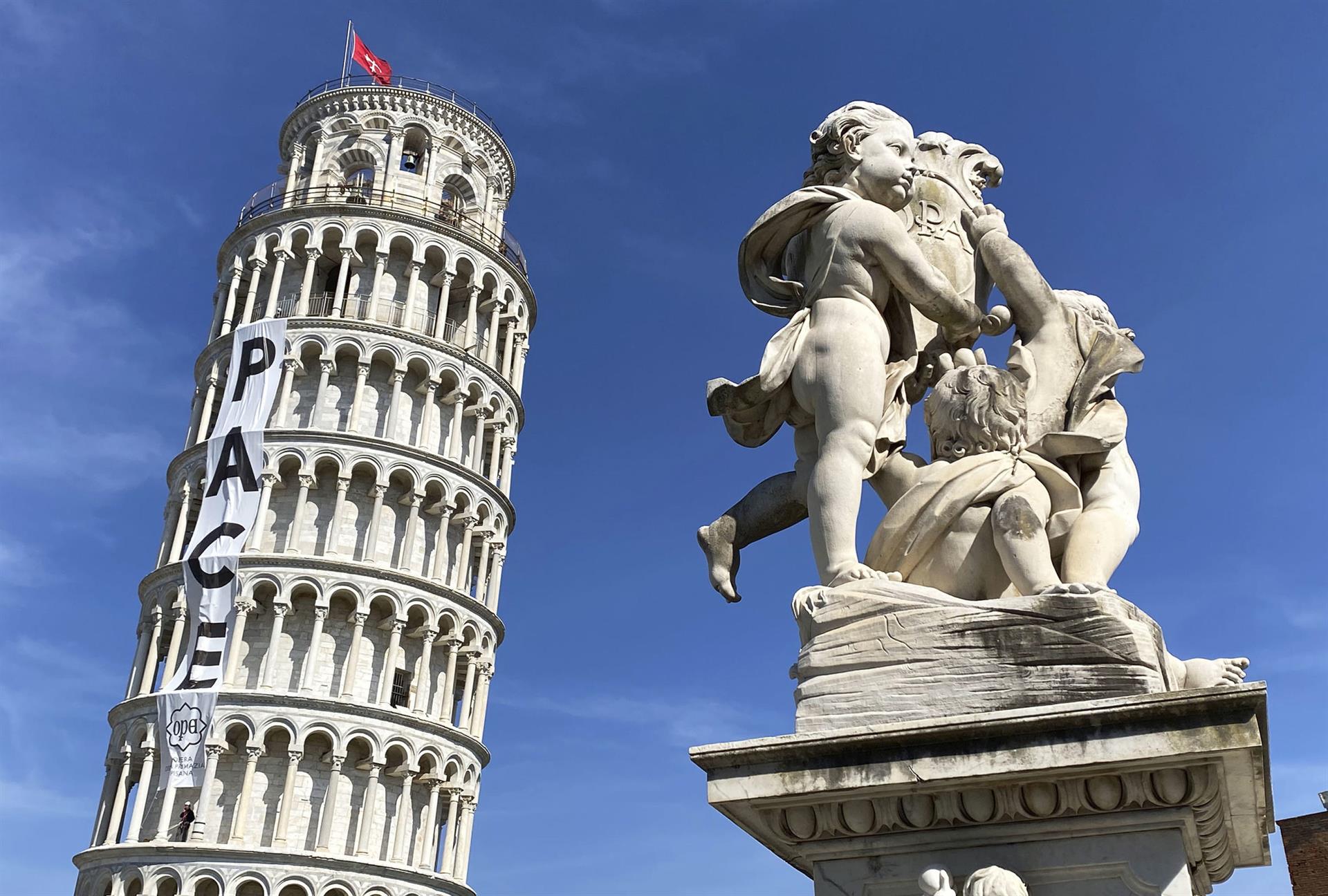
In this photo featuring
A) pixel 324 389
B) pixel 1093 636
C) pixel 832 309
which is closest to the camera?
pixel 1093 636

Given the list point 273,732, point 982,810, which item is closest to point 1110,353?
point 982,810

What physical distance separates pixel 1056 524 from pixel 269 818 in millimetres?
40327

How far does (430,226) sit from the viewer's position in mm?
48656

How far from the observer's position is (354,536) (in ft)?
146

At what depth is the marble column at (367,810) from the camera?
39.8 metres

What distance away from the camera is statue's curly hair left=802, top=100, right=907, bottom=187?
4.96m

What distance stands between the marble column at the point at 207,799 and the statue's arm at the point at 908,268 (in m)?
39.2

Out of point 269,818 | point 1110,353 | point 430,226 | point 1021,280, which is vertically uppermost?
point 430,226

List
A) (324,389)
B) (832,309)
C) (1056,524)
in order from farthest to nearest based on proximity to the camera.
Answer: (324,389), (832,309), (1056,524)

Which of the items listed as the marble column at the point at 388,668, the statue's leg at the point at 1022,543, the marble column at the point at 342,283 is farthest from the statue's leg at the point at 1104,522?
the marble column at the point at 342,283

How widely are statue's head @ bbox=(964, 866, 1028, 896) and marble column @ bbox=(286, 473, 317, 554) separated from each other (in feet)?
139

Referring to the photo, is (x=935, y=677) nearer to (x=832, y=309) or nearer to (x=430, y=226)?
(x=832, y=309)

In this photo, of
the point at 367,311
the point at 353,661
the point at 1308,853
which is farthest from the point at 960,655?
the point at 367,311

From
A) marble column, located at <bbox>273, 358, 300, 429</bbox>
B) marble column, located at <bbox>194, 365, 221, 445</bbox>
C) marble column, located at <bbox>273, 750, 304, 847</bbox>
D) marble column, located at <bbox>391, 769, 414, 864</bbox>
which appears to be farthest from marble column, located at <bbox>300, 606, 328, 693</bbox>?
marble column, located at <bbox>194, 365, 221, 445</bbox>
